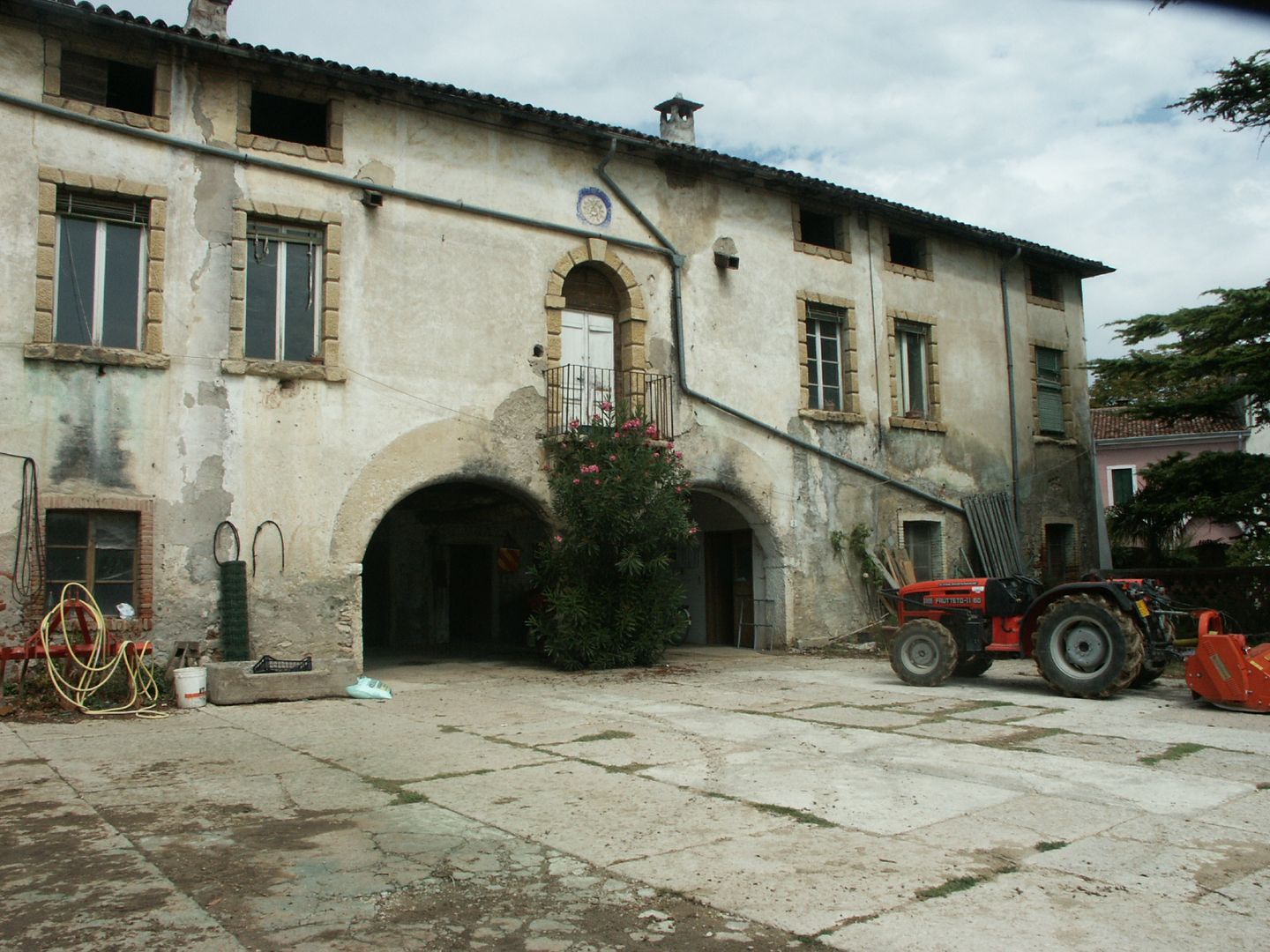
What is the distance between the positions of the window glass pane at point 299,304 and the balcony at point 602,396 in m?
2.90

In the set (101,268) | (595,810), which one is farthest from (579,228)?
(595,810)

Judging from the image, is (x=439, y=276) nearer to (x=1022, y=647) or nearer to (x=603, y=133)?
(x=603, y=133)

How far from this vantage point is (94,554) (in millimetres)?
10273

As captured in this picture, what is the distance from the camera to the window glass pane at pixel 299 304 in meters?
11.6

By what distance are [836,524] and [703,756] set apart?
9.14m

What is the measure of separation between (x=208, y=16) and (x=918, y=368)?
11.2m

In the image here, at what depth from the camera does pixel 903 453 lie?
16469mm

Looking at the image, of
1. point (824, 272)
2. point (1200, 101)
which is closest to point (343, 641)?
point (824, 272)

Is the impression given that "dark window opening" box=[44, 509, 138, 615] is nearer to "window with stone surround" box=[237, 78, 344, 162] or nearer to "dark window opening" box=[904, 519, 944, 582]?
"window with stone surround" box=[237, 78, 344, 162]

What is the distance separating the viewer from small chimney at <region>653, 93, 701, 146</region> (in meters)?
15.4

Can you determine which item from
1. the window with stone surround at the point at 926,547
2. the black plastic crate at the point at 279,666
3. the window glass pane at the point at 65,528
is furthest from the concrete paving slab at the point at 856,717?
the window with stone surround at the point at 926,547

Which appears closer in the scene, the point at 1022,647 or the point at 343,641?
the point at 1022,647

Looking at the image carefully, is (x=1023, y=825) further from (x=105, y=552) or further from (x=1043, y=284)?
(x=1043, y=284)

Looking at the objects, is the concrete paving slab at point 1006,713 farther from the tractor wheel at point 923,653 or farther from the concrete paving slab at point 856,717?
the tractor wheel at point 923,653
